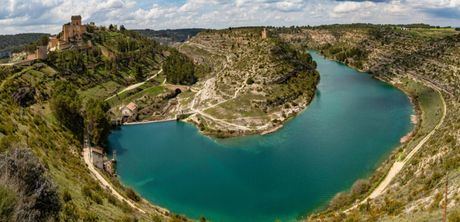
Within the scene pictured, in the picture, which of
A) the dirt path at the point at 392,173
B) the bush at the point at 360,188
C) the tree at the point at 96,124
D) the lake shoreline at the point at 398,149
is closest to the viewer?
the dirt path at the point at 392,173

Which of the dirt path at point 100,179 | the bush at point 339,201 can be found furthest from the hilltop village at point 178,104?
the dirt path at point 100,179

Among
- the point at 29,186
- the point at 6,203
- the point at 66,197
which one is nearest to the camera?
the point at 6,203

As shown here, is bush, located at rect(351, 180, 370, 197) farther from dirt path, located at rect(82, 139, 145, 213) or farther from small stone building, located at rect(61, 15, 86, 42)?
small stone building, located at rect(61, 15, 86, 42)

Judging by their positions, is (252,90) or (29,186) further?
(252,90)

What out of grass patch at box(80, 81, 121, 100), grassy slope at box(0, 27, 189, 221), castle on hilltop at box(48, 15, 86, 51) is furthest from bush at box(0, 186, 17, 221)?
castle on hilltop at box(48, 15, 86, 51)

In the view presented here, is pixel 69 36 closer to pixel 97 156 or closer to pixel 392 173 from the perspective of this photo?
pixel 97 156

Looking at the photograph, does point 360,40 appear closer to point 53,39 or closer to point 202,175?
point 53,39

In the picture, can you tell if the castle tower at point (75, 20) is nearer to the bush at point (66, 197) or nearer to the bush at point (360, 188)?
the bush at point (360, 188)

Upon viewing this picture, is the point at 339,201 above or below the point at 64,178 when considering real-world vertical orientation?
below

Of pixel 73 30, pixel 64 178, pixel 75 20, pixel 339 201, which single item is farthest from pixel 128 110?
pixel 75 20
